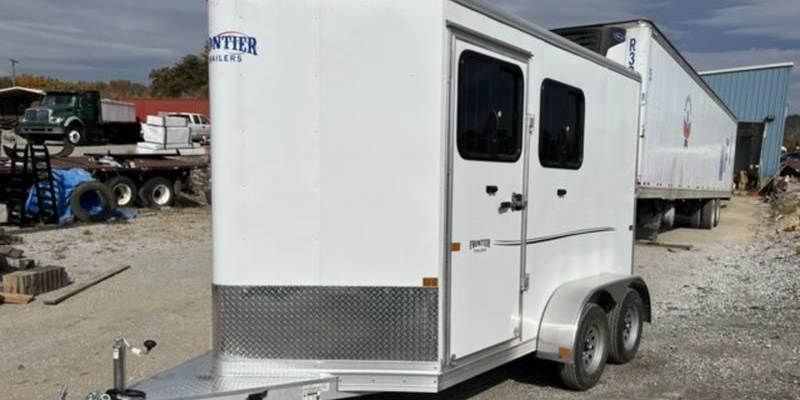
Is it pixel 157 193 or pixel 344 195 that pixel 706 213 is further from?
pixel 344 195

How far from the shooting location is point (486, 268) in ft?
13.3

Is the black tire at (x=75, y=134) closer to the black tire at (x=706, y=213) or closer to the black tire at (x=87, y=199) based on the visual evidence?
the black tire at (x=87, y=199)

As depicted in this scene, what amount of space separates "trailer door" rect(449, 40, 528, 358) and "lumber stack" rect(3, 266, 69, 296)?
6.02m

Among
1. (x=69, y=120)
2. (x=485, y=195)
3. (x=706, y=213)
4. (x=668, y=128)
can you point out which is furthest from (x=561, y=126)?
(x=69, y=120)

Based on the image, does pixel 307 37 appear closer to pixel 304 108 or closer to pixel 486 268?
pixel 304 108

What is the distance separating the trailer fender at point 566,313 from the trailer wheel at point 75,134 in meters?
26.8

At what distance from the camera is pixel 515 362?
5.56 meters

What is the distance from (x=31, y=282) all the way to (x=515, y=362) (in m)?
5.73

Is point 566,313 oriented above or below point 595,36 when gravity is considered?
below

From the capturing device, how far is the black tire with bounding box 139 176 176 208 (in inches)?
637

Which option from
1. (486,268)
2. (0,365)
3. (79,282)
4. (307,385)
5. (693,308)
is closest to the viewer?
(307,385)


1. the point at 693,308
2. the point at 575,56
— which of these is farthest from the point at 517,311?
the point at 693,308

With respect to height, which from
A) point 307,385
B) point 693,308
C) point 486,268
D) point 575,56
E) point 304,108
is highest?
point 575,56

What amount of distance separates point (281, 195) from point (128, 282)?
6.02 m
